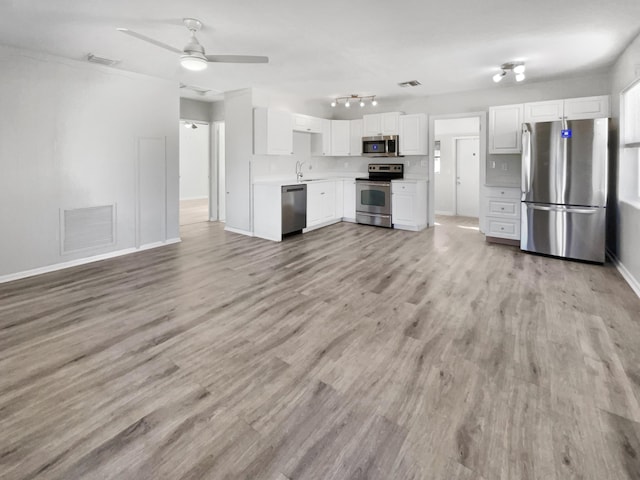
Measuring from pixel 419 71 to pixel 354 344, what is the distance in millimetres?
4240

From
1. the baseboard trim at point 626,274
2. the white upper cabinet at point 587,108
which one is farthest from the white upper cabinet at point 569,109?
the baseboard trim at point 626,274

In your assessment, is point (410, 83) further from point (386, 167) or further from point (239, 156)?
point (239, 156)

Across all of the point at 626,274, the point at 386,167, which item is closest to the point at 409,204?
the point at 386,167

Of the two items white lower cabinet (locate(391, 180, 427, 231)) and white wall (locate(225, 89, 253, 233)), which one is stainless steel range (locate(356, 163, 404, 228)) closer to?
white lower cabinet (locate(391, 180, 427, 231))

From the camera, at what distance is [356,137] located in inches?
306

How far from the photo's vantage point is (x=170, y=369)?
7.58ft

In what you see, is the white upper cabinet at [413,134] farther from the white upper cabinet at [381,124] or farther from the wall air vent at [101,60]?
the wall air vent at [101,60]

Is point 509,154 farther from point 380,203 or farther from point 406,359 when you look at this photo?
point 406,359

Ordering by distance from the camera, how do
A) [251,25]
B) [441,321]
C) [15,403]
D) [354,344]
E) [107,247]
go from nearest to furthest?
[15,403] → [354,344] → [441,321] → [251,25] → [107,247]

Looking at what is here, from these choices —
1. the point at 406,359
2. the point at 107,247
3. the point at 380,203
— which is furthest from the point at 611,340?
the point at 107,247

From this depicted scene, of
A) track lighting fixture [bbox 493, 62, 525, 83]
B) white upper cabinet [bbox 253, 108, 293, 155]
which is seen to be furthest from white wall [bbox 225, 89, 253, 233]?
track lighting fixture [bbox 493, 62, 525, 83]

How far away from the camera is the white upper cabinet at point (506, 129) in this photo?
18.1 ft

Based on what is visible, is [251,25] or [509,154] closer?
[251,25]

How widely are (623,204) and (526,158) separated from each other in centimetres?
126
